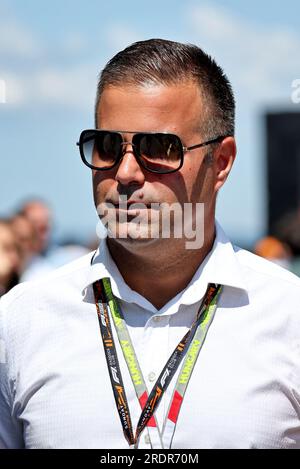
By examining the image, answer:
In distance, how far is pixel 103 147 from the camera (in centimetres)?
301

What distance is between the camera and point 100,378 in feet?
9.62

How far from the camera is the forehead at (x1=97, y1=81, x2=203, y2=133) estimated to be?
2975mm

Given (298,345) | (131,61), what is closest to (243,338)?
(298,345)

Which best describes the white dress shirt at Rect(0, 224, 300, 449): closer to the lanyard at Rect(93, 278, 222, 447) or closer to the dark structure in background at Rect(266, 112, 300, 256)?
the lanyard at Rect(93, 278, 222, 447)

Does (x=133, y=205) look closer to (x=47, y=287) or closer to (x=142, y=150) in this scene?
(x=142, y=150)

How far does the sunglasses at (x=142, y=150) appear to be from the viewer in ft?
9.71

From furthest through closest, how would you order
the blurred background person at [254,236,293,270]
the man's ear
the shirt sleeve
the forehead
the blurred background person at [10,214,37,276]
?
1. the blurred background person at [254,236,293,270]
2. the blurred background person at [10,214,37,276]
3. the man's ear
4. the shirt sleeve
5. the forehead

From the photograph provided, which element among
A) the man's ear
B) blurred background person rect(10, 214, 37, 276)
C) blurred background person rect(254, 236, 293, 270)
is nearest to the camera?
the man's ear

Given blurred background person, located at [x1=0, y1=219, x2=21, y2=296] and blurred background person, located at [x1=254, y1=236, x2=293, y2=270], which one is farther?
blurred background person, located at [x1=254, y1=236, x2=293, y2=270]

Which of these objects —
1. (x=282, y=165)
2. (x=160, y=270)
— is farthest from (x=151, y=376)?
(x=282, y=165)

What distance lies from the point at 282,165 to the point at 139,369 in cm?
855

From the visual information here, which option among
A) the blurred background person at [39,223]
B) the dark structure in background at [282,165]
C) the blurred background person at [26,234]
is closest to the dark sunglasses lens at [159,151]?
the blurred background person at [26,234]

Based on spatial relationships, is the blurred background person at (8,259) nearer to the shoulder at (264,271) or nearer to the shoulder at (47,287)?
the shoulder at (47,287)

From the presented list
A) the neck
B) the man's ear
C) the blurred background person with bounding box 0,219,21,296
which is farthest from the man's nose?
the blurred background person with bounding box 0,219,21,296
